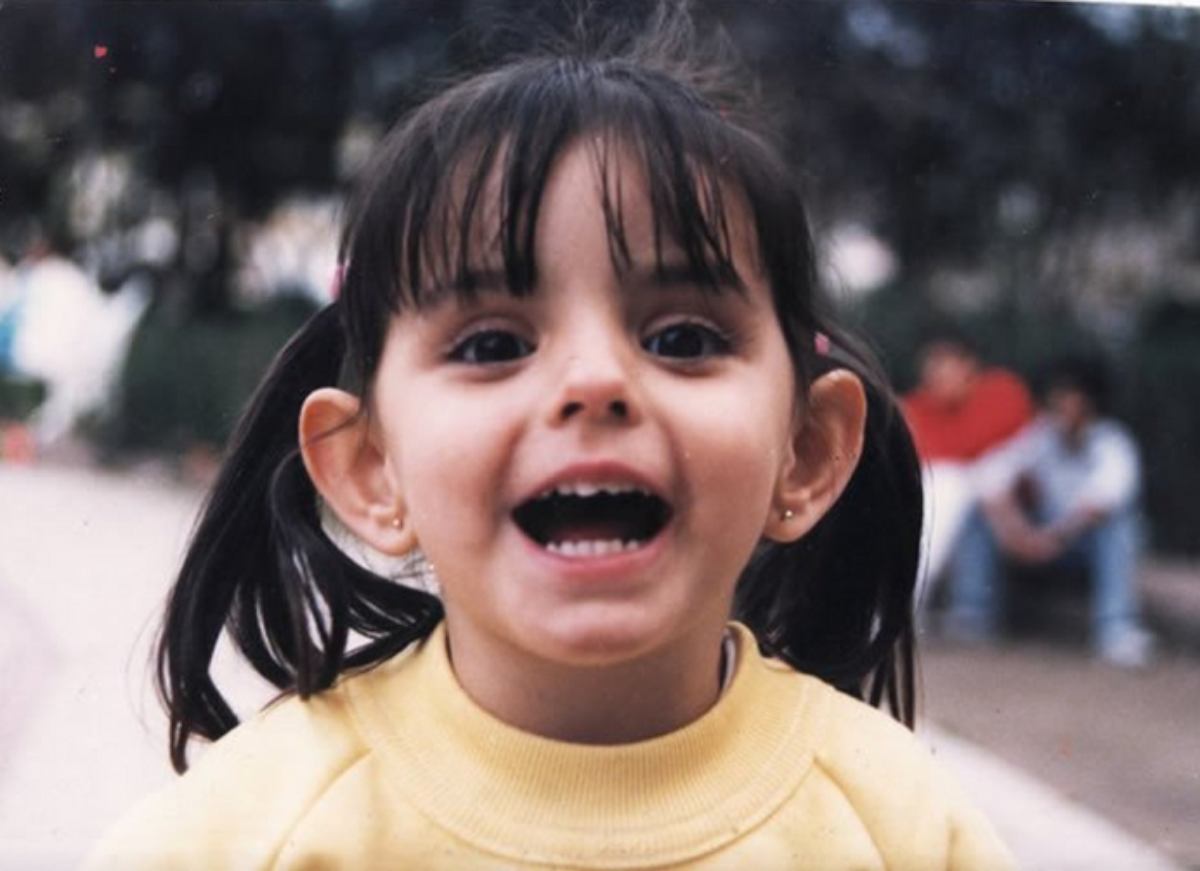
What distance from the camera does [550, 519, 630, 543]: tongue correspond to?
1260 mm

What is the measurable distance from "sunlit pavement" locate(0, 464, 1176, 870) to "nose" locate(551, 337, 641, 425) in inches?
28.9

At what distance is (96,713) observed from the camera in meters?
3.44

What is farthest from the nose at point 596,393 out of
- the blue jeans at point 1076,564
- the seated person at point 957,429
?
the blue jeans at point 1076,564

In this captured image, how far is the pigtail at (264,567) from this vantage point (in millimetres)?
1562

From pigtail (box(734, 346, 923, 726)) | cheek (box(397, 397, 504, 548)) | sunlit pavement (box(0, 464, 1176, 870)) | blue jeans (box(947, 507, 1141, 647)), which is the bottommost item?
blue jeans (box(947, 507, 1141, 647))

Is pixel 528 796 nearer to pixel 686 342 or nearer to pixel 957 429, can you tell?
pixel 686 342

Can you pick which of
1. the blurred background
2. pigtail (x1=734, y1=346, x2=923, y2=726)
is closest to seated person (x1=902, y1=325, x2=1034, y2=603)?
the blurred background

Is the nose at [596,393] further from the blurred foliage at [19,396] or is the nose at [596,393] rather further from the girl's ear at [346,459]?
the blurred foliage at [19,396]

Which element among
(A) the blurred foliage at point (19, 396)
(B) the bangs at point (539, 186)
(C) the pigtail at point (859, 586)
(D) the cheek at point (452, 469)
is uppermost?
(B) the bangs at point (539, 186)

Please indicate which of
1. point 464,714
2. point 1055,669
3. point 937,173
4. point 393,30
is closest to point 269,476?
point 464,714

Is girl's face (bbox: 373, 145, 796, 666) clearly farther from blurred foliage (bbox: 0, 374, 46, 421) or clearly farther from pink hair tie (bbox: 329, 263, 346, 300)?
blurred foliage (bbox: 0, 374, 46, 421)

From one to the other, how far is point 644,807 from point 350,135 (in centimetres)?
687

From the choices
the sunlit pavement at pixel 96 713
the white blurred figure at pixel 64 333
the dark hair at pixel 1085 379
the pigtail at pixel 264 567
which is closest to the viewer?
the pigtail at pixel 264 567

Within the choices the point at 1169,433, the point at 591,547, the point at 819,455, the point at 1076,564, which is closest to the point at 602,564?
the point at 591,547
